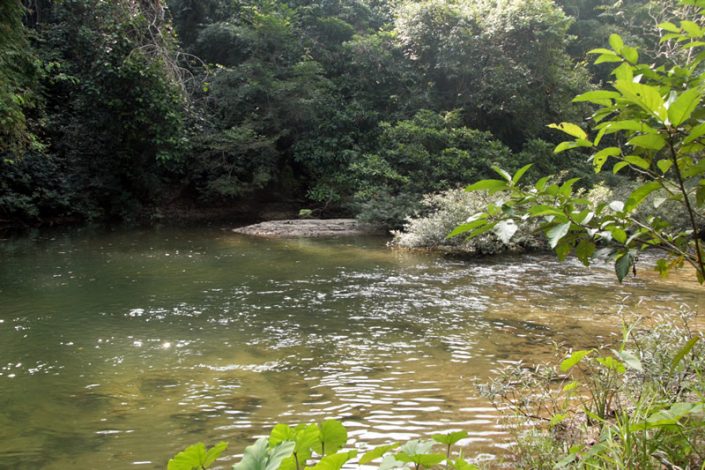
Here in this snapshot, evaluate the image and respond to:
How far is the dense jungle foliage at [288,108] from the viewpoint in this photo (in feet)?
44.9

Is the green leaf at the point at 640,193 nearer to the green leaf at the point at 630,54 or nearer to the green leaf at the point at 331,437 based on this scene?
the green leaf at the point at 630,54

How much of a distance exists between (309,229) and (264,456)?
12308 mm

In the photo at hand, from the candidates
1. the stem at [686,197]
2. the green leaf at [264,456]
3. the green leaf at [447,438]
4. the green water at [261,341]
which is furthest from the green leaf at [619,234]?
the green water at [261,341]

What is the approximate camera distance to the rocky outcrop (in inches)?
507

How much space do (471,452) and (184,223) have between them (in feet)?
44.6

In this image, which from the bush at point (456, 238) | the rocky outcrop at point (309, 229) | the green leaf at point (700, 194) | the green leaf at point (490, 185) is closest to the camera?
the green leaf at point (490, 185)

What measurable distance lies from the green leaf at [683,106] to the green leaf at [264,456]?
1.02 meters

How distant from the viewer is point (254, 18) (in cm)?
1559

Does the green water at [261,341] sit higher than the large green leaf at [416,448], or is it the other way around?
the large green leaf at [416,448]

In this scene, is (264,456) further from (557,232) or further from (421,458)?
(557,232)

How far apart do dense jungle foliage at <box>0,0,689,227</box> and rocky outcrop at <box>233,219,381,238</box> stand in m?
0.61

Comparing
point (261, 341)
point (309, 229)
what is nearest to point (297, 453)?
point (261, 341)

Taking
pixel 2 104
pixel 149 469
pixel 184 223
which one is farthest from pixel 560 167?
pixel 149 469

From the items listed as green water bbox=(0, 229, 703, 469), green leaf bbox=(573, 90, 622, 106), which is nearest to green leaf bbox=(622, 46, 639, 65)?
green leaf bbox=(573, 90, 622, 106)
